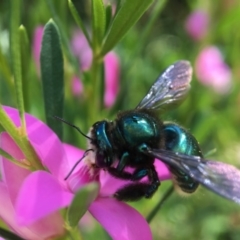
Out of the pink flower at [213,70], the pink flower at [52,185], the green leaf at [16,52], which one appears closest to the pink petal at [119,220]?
the pink flower at [52,185]

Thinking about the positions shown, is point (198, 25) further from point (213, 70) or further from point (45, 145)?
point (45, 145)

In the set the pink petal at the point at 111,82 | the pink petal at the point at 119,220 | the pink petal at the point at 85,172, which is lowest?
the pink petal at the point at 111,82

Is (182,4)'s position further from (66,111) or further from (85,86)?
(85,86)

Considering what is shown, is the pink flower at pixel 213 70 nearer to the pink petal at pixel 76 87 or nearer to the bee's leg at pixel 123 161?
the pink petal at pixel 76 87

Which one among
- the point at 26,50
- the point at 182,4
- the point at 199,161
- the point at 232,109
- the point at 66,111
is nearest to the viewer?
the point at 199,161

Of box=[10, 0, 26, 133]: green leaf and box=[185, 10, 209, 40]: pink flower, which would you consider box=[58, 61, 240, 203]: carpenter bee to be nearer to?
box=[10, 0, 26, 133]: green leaf

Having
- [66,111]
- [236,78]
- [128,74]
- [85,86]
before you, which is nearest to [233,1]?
[236,78]

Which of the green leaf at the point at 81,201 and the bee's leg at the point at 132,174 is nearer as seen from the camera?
the green leaf at the point at 81,201
